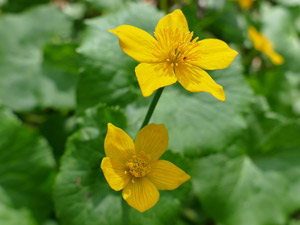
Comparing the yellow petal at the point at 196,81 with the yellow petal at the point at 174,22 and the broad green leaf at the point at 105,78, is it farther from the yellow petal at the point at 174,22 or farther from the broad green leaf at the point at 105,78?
the broad green leaf at the point at 105,78

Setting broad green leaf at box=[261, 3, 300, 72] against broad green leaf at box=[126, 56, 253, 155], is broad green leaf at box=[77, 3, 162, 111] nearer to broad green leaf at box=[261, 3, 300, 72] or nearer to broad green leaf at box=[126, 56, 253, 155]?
broad green leaf at box=[126, 56, 253, 155]

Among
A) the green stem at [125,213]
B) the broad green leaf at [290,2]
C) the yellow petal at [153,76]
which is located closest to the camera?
the yellow petal at [153,76]

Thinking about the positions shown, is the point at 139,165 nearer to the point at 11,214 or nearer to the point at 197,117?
the point at 197,117

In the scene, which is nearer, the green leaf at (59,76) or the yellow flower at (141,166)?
the yellow flower at (141,166)

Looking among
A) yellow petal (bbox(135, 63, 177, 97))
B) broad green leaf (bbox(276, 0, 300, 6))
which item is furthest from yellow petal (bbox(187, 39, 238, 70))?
broad green leaf (bbox(276, 0, 300, 6))

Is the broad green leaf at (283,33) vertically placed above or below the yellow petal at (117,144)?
below

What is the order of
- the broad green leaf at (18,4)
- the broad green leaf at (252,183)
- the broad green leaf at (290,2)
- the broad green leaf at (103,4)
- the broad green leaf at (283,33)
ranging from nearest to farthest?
the broad green leaf at (252,183) < the broad green leaf at (103,4) < the broad green leaf at (18,4) < the broad green leaf at (283,33) < the broad green leaf at (290,2)

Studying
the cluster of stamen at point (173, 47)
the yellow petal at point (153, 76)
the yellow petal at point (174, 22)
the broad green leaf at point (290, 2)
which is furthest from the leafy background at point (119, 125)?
the broad green leaf at point (290, 2)

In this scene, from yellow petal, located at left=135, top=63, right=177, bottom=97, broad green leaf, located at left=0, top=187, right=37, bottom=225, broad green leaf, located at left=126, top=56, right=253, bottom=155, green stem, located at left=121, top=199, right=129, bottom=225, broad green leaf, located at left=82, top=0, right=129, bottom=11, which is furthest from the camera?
broad green leaf, located at left=82, top=0, right=129, bottom=11
